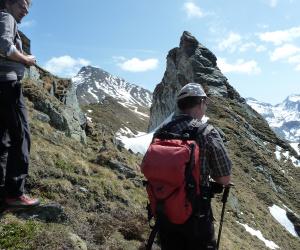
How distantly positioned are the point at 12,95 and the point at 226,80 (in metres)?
68.9

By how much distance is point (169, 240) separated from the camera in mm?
5938

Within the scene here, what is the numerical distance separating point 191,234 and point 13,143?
3.42 meters

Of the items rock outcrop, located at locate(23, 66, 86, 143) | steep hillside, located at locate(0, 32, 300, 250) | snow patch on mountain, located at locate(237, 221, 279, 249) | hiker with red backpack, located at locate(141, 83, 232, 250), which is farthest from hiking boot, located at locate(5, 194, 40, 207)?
snow patch on mountain, located at locate(237, 221, 279, 249)

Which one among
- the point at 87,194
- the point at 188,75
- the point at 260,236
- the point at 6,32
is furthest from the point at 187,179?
the point at 188,75

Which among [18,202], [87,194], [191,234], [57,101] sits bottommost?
[87,194]

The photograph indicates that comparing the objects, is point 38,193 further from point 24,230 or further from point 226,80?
point 226,80

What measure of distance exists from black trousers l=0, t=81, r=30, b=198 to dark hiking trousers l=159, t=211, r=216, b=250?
2808mm

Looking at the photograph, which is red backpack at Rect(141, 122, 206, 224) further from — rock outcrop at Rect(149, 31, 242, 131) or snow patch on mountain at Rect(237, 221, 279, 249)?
rock outcrop at Rect(149, 31, 242, 131)

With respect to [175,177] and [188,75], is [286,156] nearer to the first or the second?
[188,75]

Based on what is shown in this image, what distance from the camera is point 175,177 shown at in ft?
18.3

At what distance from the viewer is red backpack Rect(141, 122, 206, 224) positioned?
5.60 metres

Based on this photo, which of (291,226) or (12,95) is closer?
(12,95)

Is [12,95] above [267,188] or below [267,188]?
above

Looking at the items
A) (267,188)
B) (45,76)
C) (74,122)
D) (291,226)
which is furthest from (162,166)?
(267,188)
